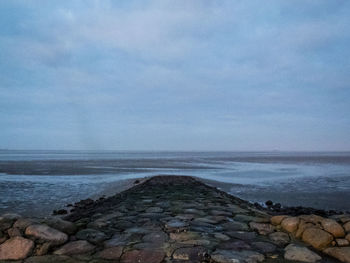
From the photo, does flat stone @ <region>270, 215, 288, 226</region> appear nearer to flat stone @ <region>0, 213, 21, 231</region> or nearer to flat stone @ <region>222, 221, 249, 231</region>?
flat stone @ <region>222, 221, 249, 231</region>

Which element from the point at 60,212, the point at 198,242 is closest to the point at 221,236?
the point at 198,242

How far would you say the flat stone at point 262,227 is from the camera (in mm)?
4668

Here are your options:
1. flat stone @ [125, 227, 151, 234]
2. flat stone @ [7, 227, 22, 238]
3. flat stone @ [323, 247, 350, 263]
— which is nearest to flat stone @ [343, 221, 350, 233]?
flat stone @ [323, 247, 350, 263]

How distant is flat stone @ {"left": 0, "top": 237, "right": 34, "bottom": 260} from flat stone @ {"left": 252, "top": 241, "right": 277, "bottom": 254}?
3.22m

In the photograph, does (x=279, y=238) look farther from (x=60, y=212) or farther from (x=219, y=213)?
(x=60, y=212)

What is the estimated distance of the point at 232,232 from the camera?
4.61 meters

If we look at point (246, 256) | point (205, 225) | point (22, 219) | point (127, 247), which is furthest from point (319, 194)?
point (22, 219)

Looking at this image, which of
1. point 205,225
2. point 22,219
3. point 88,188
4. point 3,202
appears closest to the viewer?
point 22,219

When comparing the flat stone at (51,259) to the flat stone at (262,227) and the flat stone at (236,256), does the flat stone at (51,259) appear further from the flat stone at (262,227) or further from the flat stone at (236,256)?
the flat stone at (262,227)

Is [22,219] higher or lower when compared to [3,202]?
higher

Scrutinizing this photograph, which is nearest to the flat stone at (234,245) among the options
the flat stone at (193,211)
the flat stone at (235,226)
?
the flat stone at (235,226)

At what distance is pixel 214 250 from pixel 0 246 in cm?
303

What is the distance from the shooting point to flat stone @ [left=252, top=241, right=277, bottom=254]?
12.4 ft

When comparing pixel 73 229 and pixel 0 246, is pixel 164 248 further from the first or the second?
pixel 0 246
